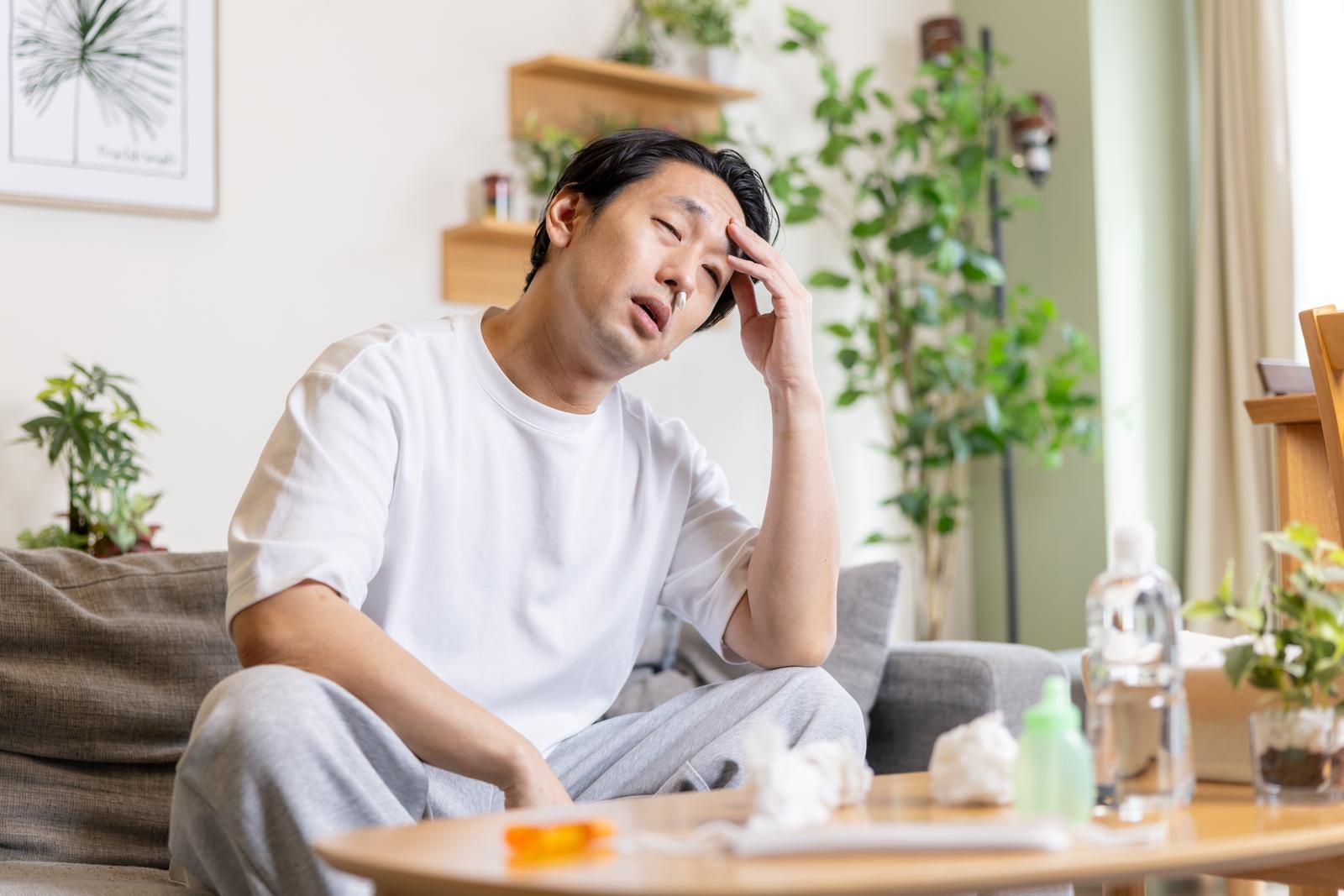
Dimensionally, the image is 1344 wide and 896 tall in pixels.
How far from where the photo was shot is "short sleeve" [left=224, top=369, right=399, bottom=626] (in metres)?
1.33

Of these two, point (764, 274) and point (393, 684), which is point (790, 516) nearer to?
point (764, 274)

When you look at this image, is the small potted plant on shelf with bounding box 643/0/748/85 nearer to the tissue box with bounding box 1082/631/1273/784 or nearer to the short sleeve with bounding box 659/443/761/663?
the short sleeve with bounding box 659/443/761/663

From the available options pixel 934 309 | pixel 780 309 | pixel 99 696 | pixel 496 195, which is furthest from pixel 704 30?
pixel 99 696

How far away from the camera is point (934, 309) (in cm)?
358

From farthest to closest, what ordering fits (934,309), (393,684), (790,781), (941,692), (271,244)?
(934,309)
(271,244)
(941,692)
(393,684)
(790,781)

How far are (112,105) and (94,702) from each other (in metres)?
1.42

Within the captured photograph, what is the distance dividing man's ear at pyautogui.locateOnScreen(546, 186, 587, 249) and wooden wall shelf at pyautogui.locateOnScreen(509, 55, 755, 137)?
1.47 metres

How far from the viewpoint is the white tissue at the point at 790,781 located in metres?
0.90

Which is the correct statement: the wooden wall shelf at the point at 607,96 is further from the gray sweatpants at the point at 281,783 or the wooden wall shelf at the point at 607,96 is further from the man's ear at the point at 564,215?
the gray sweatpants at the point at 281,783

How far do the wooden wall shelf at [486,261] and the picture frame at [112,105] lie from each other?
54cm

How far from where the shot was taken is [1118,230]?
3699 millimetres

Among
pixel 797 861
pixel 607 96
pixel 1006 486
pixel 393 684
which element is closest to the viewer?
pixel 797 861

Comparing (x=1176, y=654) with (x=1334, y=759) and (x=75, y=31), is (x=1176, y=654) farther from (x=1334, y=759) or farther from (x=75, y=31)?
(x=75, y=31)

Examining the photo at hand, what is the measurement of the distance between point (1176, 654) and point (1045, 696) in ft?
0.48
